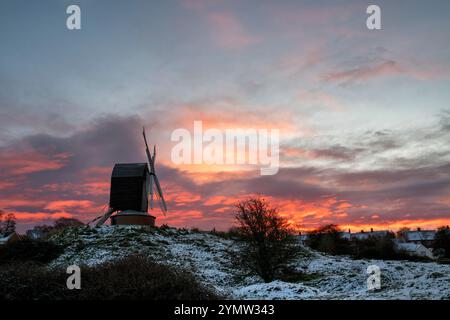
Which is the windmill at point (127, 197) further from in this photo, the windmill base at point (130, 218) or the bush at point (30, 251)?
the bush at point (30, 251)

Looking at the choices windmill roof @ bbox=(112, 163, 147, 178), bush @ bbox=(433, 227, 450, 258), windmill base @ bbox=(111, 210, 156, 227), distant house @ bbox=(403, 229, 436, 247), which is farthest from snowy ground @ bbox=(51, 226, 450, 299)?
distant house @ bbox=(403, 229, 436, 247)

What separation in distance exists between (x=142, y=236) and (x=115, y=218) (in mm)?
7542

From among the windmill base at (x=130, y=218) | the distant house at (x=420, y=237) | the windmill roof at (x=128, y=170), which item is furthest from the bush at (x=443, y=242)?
the distant house at (x=420, y=237)

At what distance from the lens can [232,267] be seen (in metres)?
36.6

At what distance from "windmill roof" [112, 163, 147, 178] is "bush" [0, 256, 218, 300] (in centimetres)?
3125

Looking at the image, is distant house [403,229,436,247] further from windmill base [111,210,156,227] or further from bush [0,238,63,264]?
bush [0,238,63,264]

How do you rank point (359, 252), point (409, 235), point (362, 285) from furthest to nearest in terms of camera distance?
point (409, 235), point (359, 252), point (362, 285)

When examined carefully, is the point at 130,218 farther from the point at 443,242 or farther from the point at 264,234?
the point at 443,242

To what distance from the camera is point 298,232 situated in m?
28.2

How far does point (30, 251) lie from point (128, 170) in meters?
16.1

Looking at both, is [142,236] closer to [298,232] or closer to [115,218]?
[115,218]
